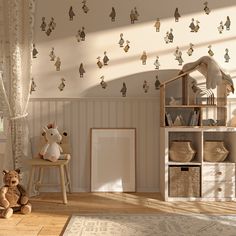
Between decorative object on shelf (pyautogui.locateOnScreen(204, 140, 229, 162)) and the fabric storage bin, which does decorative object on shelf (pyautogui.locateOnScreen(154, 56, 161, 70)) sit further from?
the fabric storage bin

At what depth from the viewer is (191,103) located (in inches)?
156

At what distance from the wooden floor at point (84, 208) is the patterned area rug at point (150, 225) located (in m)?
0.14

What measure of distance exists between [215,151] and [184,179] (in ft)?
1.27

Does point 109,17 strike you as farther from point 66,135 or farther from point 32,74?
point 66,135

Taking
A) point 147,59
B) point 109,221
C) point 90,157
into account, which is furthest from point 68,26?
point 109,221

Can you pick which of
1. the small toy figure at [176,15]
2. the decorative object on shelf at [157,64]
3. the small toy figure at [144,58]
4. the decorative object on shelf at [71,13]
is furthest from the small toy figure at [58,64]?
the small toy figure at [176,15]

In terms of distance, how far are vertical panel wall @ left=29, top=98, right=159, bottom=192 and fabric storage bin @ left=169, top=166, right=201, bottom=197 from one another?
482 millimetres

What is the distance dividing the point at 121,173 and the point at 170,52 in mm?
1313

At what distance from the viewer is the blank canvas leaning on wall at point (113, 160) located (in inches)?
160

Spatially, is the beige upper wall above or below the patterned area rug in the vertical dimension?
above

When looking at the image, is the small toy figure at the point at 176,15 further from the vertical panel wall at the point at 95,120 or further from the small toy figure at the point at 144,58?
the vertical panel wall at the point at 95,120

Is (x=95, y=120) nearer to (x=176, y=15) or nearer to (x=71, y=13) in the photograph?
(x=71, y=13)

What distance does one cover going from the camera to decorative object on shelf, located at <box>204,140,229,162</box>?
12.1 feet

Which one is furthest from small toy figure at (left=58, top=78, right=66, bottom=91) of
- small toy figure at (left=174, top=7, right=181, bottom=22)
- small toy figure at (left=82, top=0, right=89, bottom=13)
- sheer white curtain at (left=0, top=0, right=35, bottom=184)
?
small toy figure at (left=174, top=7, right=181, bottom=22)
